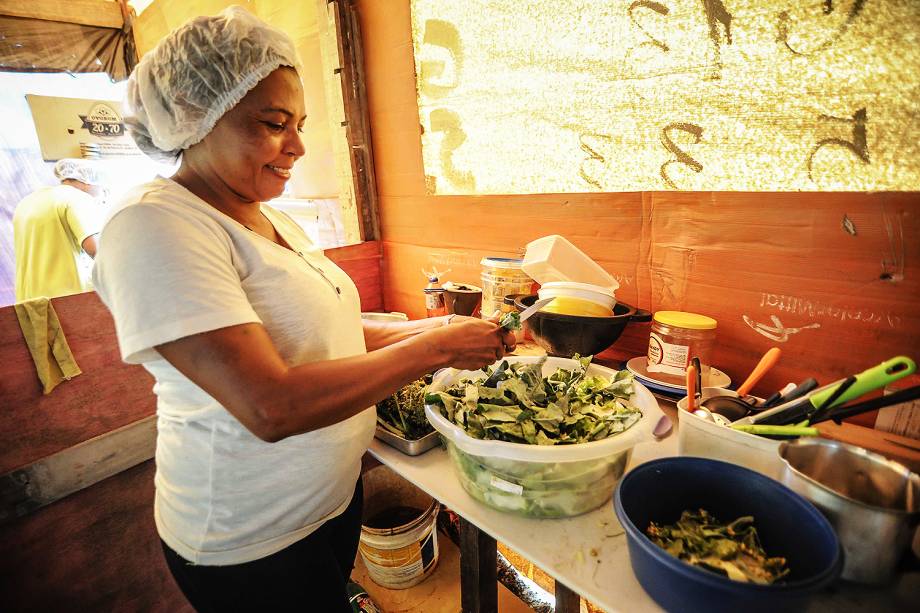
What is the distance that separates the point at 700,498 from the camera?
40.6 inches

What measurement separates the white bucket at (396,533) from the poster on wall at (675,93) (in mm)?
1857

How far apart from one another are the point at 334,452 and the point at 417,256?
180 cm

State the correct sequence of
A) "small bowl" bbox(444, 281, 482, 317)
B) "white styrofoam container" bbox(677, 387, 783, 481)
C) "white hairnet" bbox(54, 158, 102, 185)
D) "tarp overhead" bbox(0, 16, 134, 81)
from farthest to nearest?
"tarp overhead" bbox(0, 16, 134, 81) < "white hairnet" bbox(54, 158, 102, 185) < "small bowl" bbox(444, 281, 482, 317) < "white styrofoam container" bbox(677, 387, 783, 481)

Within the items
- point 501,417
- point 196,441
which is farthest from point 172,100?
point 501,417

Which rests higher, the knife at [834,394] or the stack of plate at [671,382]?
the knife at [834,394]

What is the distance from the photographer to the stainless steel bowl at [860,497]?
2.73ft

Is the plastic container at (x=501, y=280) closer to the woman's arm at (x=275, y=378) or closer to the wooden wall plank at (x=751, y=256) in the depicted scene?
the wooden wall plank at (x=751, y=256)

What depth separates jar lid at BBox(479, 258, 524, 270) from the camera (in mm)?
2161

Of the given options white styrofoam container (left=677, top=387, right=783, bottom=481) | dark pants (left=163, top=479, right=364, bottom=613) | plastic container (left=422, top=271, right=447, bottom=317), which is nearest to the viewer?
white styrofoam container (left=677, top=387, right=783, bottom=481)

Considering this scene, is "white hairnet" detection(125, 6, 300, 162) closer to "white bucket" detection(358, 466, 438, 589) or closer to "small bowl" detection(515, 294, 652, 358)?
"small bowl" detection(515, 294, 652, 358)

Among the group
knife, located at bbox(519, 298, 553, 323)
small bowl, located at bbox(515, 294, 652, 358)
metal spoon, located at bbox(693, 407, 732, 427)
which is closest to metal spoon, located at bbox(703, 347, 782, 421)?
metal spoon, located at bbox(693, 407, 732, 427)

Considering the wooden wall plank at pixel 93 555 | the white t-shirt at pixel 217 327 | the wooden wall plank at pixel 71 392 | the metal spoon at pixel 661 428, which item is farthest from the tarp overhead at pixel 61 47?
the metal spoon at pixel 661 428

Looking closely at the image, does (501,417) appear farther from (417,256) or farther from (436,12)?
(436,12)

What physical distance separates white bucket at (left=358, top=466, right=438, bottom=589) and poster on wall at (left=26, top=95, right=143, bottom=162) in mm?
4440
